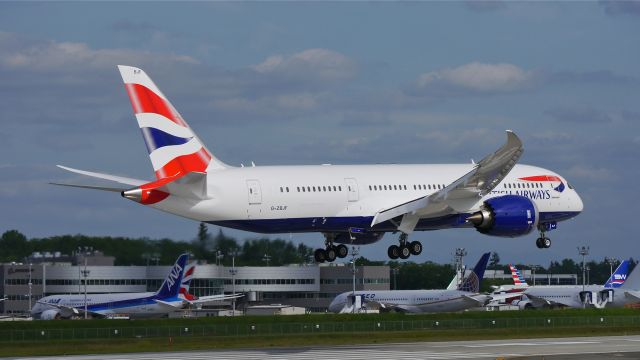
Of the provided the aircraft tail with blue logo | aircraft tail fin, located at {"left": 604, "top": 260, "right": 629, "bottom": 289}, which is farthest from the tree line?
aircraft tail fin, located at {"left": 604, "top": 260, "right": 629, "bottom": 289}

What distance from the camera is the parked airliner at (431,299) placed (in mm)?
120188

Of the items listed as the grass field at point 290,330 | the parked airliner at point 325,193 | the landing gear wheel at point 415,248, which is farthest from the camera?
the grass field at point 290,330

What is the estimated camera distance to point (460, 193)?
6538 cm

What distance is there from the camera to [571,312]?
10206cm

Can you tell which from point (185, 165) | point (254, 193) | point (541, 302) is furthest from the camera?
point (541, 302)

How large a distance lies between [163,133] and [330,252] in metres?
12.1

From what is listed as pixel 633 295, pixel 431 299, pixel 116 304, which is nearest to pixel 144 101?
pixel 116 304

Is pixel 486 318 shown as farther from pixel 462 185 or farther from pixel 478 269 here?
→ pixel 462 185

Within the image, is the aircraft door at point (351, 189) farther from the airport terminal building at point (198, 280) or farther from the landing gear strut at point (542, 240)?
the airport terminal building at point (198, 280)

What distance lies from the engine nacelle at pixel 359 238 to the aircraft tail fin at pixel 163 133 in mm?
8545

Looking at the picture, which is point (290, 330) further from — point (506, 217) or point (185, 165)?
point (185, 165)

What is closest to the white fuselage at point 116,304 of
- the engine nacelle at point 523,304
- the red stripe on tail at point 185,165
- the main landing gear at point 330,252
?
the engine nacelle at point 523,304

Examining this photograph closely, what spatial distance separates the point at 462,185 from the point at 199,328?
101ft

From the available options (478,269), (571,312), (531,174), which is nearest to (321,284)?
(478,269)
